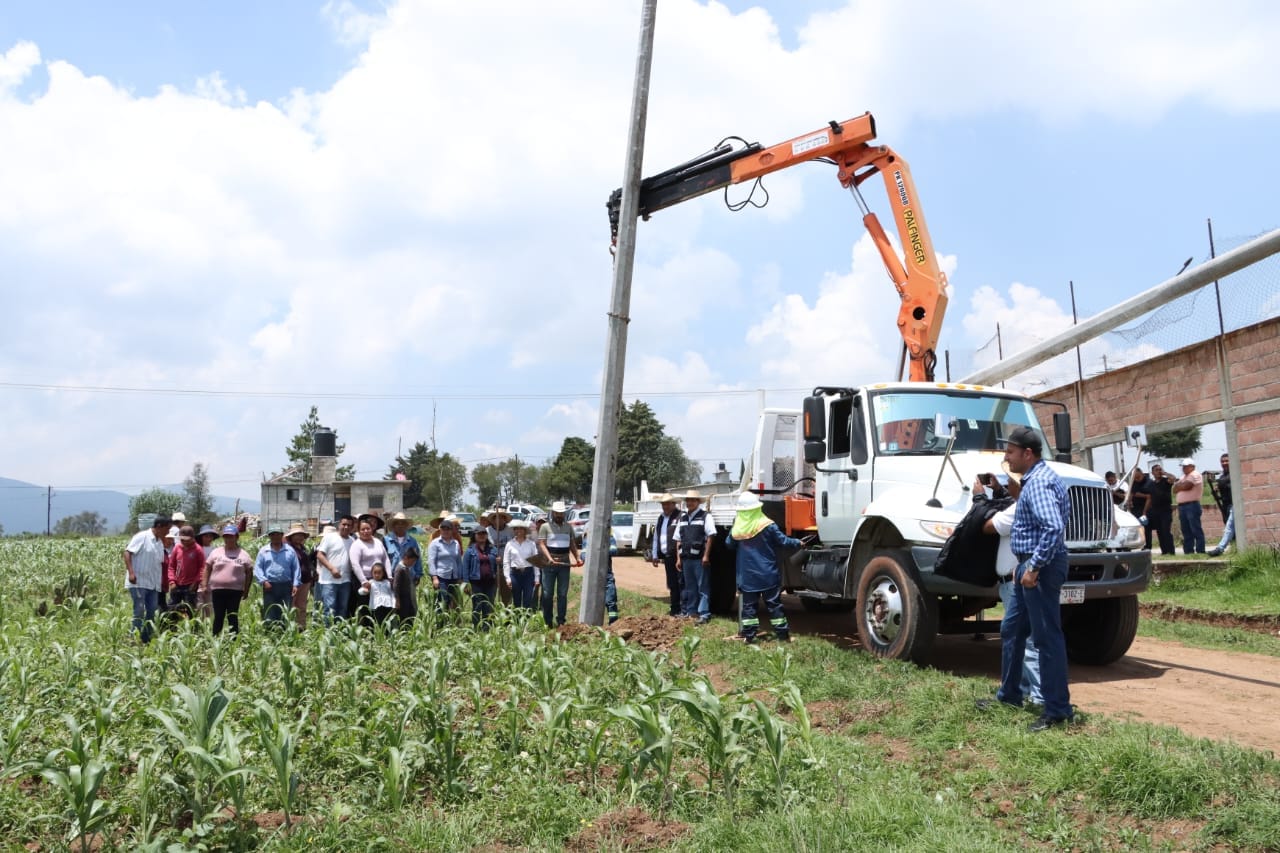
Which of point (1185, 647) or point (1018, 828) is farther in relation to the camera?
point (1185, 647)

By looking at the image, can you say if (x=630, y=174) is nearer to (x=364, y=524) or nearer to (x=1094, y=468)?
(x=364, y=524)

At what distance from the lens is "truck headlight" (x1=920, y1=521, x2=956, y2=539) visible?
7.81 m

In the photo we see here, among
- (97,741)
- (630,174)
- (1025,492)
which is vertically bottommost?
(97,741)

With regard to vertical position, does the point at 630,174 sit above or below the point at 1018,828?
above

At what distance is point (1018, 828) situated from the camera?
14.5 ft

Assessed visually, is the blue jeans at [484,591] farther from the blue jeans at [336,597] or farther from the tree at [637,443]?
the tree at [637,443]

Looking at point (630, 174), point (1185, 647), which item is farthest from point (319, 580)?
point (1185, 647)

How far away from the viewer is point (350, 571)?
1042 cm

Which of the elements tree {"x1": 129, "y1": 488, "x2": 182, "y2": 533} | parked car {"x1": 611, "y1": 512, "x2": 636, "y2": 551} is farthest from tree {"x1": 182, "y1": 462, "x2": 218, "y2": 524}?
parked car {"x1": 611, "y1": 512, "x2": 636, "y2": 551}

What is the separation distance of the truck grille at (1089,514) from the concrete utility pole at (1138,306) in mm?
2245

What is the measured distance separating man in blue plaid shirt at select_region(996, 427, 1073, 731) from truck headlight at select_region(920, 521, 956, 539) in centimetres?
149

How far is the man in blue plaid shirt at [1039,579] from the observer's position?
586 centimetres

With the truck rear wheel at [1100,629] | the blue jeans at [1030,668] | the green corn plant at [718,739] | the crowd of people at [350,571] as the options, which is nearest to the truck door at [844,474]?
the truck rear wheel at [1100,629]

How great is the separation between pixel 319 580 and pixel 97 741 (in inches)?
225
